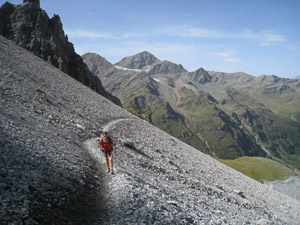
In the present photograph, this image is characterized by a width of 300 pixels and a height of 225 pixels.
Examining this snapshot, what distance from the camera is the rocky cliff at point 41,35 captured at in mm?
81562

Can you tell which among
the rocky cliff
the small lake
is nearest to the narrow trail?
the rocky cliff

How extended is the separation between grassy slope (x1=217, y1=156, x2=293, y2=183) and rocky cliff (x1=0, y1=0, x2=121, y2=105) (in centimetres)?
7775

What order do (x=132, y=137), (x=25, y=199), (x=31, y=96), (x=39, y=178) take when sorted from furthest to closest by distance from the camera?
(x=132, y=137) < (x=31, y=96) < (x=39, y=178) < (x=25, y=199)

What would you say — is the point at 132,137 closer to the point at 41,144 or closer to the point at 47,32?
the point at 41,144

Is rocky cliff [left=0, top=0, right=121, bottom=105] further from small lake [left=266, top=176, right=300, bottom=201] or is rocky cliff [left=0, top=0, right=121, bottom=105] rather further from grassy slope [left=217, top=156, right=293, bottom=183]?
small lake [left=266, top=176, right=300, bottom=201]

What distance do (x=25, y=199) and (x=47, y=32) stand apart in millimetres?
94593

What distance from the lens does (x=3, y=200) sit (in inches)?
355

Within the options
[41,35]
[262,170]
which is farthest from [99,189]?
[262,170]

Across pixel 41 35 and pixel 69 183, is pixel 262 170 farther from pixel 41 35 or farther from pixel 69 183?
pixel 41 35

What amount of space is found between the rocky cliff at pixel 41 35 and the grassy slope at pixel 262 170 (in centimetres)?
7775

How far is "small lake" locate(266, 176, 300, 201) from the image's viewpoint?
80.5m

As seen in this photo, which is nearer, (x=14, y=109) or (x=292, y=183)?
(x=14, y=109)

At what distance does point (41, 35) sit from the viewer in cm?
8462

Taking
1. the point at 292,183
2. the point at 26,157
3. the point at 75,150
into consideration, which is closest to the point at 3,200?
the point at 26,157
